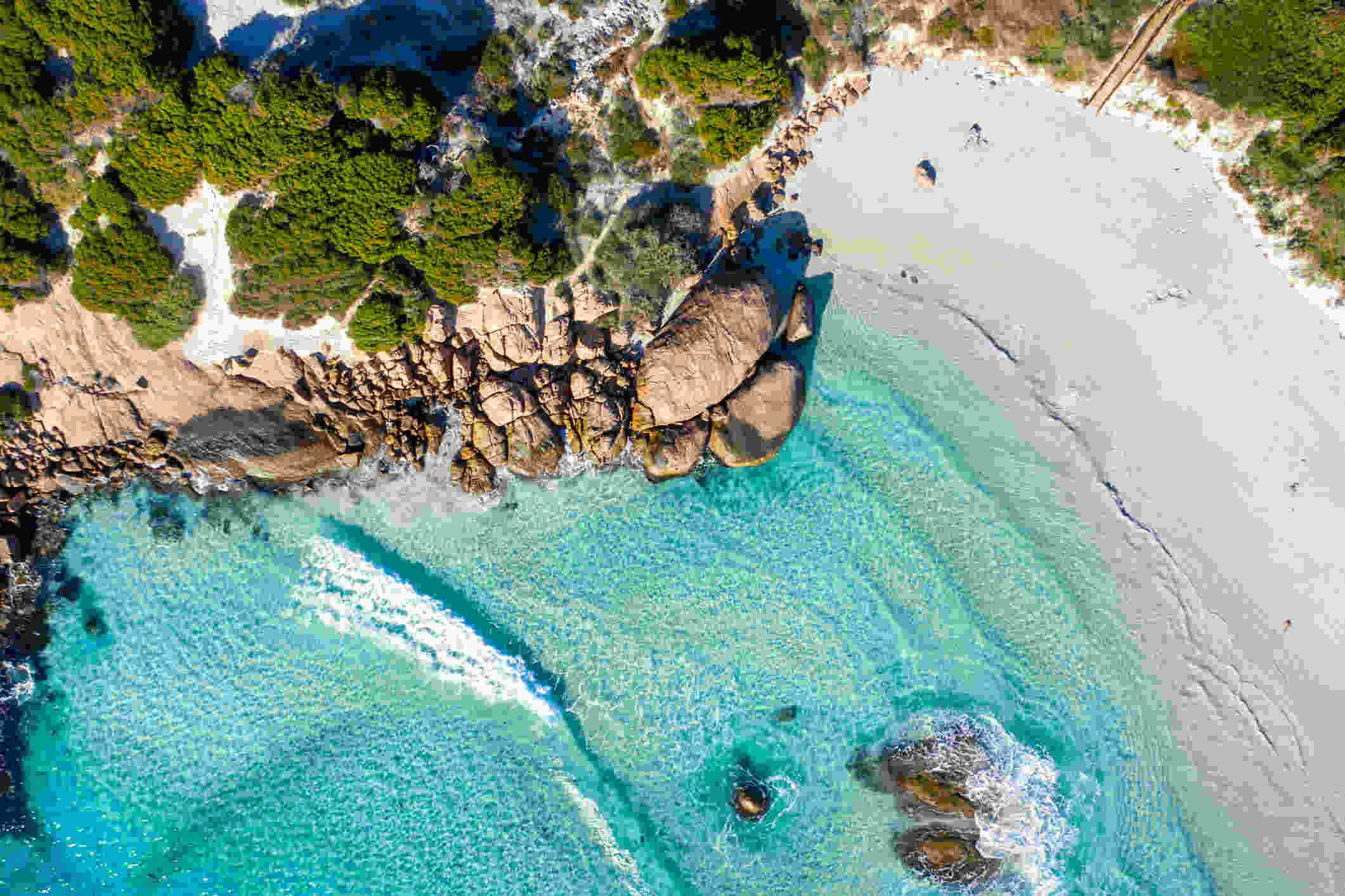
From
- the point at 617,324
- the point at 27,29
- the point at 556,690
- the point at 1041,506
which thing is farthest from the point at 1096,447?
the point at 27,29

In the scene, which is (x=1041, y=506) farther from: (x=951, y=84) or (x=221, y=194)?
(x=221, y=194)

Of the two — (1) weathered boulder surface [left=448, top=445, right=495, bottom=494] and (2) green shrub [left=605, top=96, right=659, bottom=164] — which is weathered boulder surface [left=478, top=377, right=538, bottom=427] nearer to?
(1) weathered boulder surface [left=448, top=445, right=495, bottom=494]

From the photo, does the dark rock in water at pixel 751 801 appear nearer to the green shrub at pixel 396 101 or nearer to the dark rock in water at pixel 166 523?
the dark rock in water at pixel 166 523

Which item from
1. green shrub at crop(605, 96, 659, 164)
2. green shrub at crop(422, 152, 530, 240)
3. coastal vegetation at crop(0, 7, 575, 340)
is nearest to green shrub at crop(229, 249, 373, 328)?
coastal vegetation at crop(0, 7, 575, 340)

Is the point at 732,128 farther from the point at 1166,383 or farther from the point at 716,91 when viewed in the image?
the point at 1166,383

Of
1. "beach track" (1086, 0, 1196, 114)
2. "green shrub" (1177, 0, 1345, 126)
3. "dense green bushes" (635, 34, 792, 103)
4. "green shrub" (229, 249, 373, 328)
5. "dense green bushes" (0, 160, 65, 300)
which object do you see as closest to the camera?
"dense green bushes" (0, 160, 65, 300)

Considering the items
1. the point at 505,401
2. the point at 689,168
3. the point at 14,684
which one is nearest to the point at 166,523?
the point at 14,684

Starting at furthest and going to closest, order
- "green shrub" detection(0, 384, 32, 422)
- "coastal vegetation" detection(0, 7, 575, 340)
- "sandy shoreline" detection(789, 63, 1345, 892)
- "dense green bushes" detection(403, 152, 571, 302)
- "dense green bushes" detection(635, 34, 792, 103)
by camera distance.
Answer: "sandy shoreline" detection(789, 63, 1345, 892) < "green shrub" detection(0, 384, 32, 422) < "dense green bushes" detection(635, 34, 792, 103) < "dense green bushes" detection(403, 152, 571, 302) < "coastal vegetation" detection(0, 7, 575, 340)
